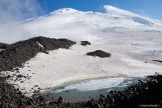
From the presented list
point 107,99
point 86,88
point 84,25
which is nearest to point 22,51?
point 86,88

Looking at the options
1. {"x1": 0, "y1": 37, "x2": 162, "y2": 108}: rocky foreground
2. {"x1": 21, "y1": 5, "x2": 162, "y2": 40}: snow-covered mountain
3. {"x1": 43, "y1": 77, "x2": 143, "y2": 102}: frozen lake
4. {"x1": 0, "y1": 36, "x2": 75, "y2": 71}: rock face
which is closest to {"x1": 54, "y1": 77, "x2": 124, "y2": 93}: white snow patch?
{"x1": 43, "y1": 77, "x2": 143, "y2": 102}: frozen lake

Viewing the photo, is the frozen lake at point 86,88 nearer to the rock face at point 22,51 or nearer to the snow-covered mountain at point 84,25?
the rock face at point 22,51

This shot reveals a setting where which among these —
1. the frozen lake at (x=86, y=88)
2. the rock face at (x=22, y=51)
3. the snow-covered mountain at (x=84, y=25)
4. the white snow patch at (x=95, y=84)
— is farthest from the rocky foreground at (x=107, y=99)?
the snow-covered mountain at (x=84, y=25)

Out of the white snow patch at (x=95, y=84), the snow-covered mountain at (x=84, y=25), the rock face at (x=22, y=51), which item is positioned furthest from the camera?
the snow-covered mountain at (x=84, y=25)

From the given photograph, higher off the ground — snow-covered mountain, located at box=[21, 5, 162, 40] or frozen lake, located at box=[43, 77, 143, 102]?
snow-covered mountain, located at box=[21, 5, 162, 40]

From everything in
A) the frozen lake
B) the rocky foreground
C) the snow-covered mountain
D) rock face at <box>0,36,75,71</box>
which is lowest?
the rocky foreground

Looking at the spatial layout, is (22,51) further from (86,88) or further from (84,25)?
(84,25)

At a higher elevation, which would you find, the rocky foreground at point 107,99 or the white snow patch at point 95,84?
the white snow patch at point 95,84

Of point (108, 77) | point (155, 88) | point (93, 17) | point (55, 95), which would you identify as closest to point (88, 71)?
point (108, 77)

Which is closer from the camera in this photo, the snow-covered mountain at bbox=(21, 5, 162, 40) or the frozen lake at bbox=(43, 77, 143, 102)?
the frozen lake at bbox=(43, 77, 143, 102)

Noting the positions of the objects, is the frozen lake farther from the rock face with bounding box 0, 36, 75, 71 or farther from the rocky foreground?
the rock face with bounding box 0, 36, 75, 71

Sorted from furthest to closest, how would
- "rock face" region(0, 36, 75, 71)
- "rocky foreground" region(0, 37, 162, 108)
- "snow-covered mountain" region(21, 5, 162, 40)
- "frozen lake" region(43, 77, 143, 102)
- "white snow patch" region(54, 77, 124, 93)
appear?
"snow-covered mountain" region(21, 5, 162, 40), "rock face" region(0, 36, 75, 71), "white snow patch" region(54, 77, 124, 93), "frozen lake" region(43, 77, 143, 102), "rocky foreground" region(0, 37, 162, 108)
